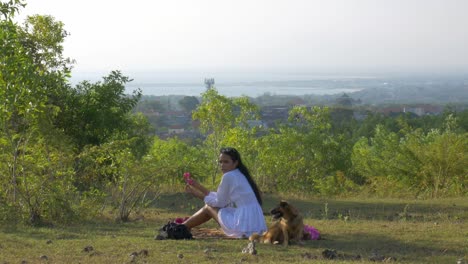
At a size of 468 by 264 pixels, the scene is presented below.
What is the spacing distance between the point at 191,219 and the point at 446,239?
11.2 feet

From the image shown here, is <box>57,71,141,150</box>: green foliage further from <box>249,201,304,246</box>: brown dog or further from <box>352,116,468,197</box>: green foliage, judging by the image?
<box>249,201,304,246</box>: brown dog

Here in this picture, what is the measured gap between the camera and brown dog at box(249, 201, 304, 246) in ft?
25.5

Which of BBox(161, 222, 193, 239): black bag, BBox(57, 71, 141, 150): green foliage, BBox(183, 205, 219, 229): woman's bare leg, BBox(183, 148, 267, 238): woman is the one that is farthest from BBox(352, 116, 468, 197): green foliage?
BBox(161, 222, 193, 239): black bag

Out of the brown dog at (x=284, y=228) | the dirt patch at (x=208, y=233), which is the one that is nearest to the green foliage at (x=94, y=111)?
the dirt patch at (x=208, y=233)

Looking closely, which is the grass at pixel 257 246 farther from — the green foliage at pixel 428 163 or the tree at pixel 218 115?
the tree at pixel 218 115

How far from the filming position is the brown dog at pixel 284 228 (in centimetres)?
779

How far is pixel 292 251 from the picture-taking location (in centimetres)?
732

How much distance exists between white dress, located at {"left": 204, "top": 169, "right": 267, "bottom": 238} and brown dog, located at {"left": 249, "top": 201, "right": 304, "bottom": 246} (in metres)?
0.37

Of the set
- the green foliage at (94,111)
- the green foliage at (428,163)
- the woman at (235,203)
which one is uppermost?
the green foliage at (94,111)

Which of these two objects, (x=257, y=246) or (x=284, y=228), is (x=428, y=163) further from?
(x=257, y=246)

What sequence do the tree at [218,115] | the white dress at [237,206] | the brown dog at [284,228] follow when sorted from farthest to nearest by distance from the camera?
the tree at [218,115], the white dress at [237,206], the brown dog at [284,228]

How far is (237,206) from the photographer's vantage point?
8461mm

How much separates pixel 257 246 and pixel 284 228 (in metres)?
0.43

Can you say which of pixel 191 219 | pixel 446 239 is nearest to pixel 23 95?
pixel 191 219
